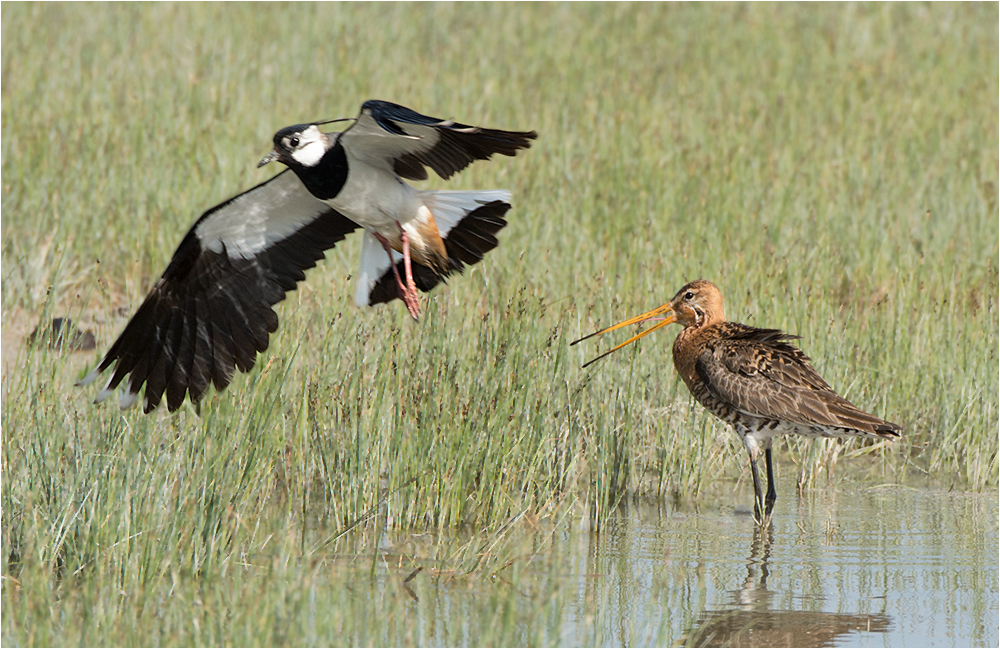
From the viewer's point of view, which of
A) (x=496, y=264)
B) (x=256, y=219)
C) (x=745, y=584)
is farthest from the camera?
(x=496, y=264)

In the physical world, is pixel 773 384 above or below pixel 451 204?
below

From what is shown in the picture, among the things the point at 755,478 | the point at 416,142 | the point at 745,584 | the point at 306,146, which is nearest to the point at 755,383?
the point at 755,478

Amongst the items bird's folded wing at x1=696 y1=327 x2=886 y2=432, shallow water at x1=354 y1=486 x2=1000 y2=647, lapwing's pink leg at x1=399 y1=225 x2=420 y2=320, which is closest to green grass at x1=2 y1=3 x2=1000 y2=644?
lapwing's pink leg at x1=399 y1=225 x2=420 y2=320

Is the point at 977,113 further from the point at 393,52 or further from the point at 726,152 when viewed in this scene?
the point at 393,52

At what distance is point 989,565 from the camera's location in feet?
16.7

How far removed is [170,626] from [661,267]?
4.96m

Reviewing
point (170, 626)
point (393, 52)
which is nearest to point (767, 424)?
point (170, 626)

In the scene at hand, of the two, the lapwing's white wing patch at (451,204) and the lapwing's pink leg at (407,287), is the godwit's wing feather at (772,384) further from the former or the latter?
the lapwing's pink leg at (407,287)

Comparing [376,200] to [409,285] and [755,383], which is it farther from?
[755,383]

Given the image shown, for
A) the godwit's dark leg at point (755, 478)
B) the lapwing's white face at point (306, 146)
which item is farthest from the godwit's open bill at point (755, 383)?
the lapwing's white face at point (306, 146)

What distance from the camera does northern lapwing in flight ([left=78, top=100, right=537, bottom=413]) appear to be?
18.0ft

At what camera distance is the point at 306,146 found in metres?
5.60

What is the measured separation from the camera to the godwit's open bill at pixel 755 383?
5707 millimetres

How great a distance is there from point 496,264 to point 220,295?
2.46 m
